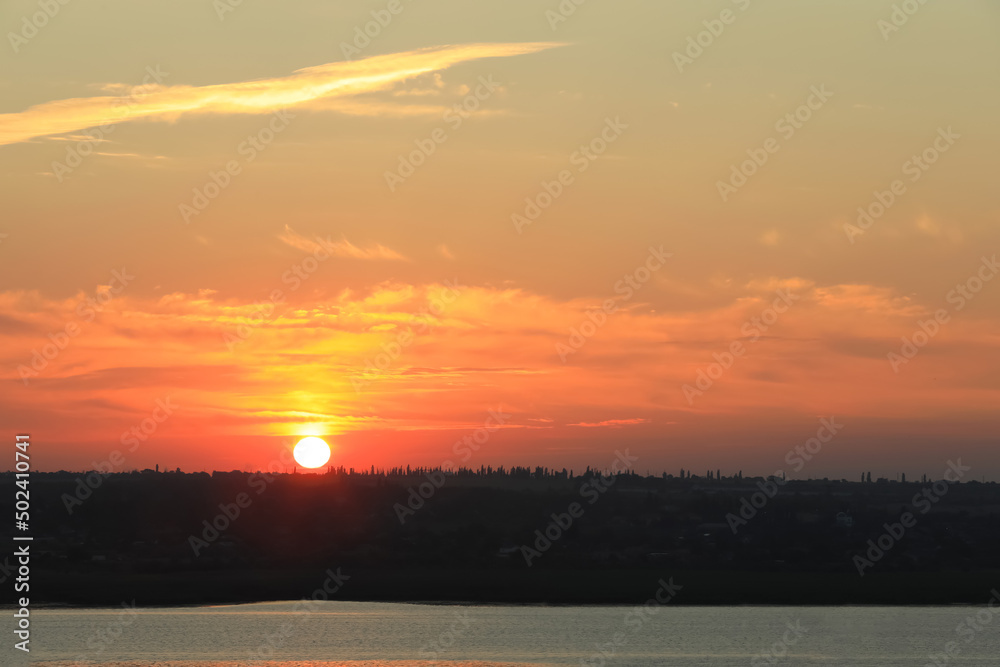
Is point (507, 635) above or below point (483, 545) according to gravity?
below

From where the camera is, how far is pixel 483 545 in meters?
109

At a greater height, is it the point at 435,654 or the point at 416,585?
the point at 416,585

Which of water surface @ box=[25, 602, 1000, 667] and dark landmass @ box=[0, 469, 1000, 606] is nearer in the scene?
water surface @ box=[25, 602, 1000, 667]

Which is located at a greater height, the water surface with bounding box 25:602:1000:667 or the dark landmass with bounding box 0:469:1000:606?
the dark landmass with bounding box 0:469:1000:606

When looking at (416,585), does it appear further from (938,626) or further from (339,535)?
(938,626)

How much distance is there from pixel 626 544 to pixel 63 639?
62.5 meters

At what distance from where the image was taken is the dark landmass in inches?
3607

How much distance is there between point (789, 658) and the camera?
206 feet

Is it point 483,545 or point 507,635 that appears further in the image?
point 483,545

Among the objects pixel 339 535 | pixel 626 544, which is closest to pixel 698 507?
pixel 626 544

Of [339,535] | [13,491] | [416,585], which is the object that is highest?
[13,491]

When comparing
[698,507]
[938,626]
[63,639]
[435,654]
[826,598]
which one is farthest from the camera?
[698,507]

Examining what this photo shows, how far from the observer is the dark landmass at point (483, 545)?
91.6 metres

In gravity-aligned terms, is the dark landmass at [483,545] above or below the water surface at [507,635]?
above
